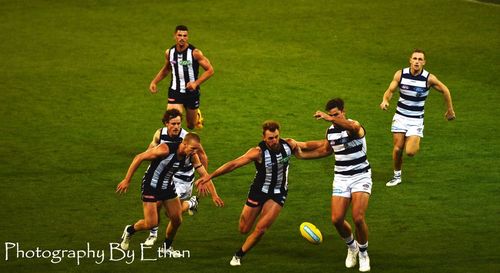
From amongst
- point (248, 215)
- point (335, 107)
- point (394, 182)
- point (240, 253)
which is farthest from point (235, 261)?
point (394, 182)

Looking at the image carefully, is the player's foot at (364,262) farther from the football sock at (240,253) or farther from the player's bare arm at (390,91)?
the player's bare arm at (390,91)

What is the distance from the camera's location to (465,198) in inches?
645

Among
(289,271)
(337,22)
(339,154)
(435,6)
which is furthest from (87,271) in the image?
(435,6)

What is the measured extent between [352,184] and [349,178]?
87 millimetres

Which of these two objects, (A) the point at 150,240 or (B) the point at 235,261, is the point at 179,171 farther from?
(B) the point at 235,261

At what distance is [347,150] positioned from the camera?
13.6m

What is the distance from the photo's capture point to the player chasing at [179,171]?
13.8 meters

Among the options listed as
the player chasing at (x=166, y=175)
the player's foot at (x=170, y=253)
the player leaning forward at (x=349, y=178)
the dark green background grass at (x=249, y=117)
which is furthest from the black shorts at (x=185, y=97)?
the player leaning forward at (x=349, y=178)

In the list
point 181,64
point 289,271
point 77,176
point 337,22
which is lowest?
point 289,271

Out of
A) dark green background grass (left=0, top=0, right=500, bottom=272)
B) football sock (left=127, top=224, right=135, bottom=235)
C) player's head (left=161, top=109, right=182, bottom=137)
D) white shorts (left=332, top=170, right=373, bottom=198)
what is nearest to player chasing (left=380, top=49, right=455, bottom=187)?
dark green background grass (left=0, top=0, right=500, bottom=272)

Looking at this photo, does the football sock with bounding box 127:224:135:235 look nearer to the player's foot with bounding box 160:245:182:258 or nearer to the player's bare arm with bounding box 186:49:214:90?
the player's foot with bounding box 160:245:182:258

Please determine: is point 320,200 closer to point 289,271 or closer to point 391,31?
point 289,271

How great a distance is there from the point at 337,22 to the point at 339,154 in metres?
15.3

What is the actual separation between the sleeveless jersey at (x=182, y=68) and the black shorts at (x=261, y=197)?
533 cm
